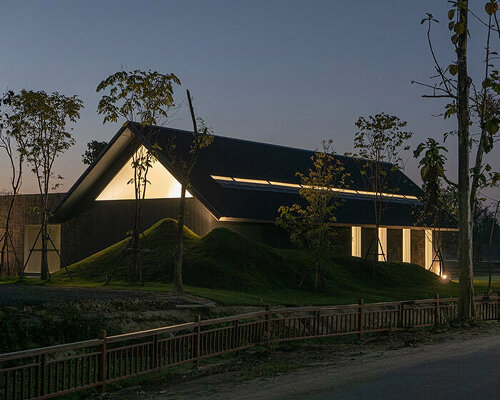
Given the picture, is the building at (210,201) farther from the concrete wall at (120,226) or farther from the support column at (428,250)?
the support column at (428,250)

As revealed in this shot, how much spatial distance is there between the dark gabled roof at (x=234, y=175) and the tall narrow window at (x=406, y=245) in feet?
4.75

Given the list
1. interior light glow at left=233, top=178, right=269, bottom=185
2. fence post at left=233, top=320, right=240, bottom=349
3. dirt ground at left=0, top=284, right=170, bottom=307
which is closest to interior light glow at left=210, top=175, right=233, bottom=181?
interior light glow at left=233, top=178, right=269, bottom=185

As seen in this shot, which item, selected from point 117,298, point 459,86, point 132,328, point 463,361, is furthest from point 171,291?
point 463,361

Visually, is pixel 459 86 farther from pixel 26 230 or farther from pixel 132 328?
pixel 26 230

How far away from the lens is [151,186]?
4147 centimetres

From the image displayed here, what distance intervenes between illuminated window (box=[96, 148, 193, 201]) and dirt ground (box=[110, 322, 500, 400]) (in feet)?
73.3

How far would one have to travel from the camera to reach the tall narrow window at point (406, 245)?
168 feet

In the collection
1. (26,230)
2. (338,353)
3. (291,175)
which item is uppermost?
(291,175)

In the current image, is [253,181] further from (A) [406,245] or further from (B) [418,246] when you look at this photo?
(B) [418,246]

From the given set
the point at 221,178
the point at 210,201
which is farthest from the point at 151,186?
the point at 210,201

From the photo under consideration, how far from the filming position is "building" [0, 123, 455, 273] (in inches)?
1544

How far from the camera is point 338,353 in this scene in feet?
55.7

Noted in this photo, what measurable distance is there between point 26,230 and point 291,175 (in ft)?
61.2

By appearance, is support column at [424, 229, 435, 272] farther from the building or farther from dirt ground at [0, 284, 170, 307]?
dirt ground at [0, 284, 170, 307]
